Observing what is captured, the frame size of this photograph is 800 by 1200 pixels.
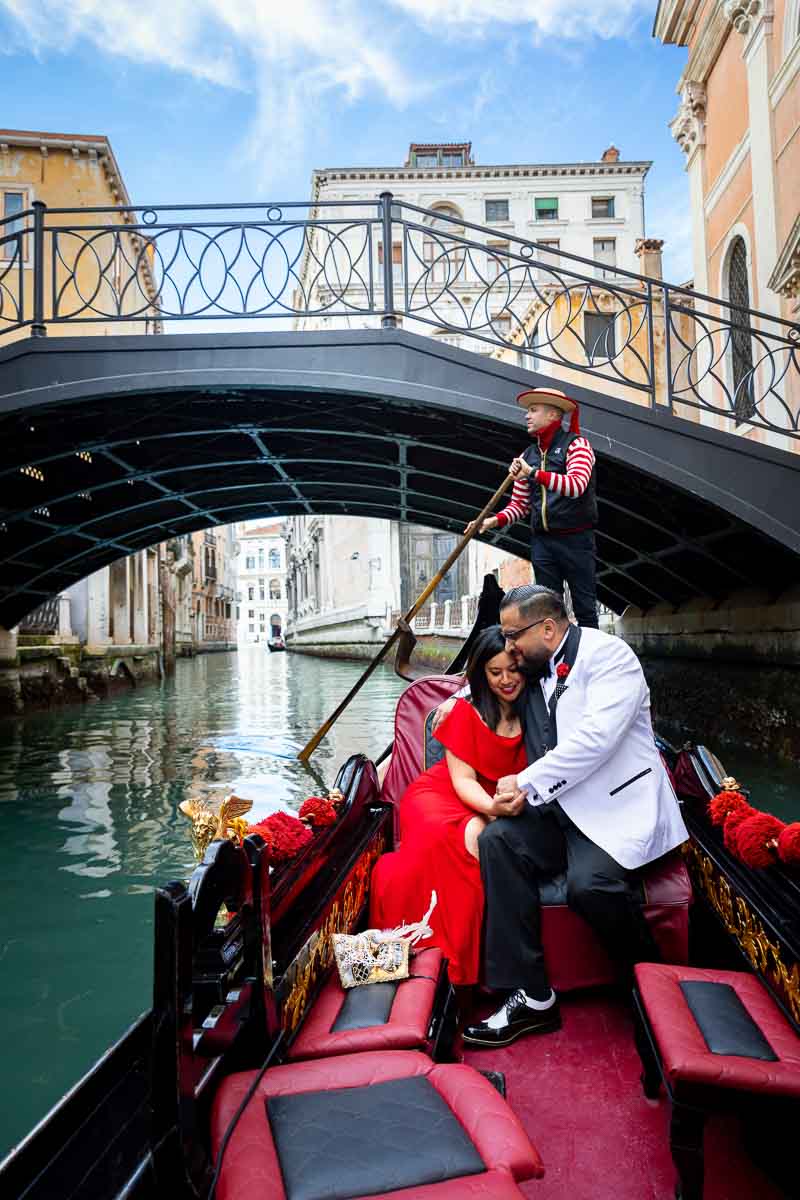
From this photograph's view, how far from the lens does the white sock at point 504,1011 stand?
2.25 metres

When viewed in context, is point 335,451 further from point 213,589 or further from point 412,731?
point 213,589

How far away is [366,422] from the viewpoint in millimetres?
7137

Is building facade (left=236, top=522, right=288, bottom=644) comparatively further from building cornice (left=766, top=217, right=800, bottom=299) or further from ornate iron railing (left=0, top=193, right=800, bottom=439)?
building cornice (left=766, top=217, right=800, bottom=299)

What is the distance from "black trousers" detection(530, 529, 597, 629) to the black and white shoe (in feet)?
6.91

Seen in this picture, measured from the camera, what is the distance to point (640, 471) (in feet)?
18.0

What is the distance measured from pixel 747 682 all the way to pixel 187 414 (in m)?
5.29

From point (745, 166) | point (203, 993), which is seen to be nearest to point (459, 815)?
point (203, 993)

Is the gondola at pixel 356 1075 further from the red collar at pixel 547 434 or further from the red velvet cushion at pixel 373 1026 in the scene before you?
the red collar at pixel 547 434

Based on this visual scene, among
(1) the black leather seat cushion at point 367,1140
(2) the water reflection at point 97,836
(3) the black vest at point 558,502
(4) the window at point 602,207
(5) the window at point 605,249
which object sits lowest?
(2) the water reflection at point 97,836

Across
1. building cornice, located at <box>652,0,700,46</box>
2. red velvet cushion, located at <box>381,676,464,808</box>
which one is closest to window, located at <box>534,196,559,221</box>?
building cornice, located at <box>652,0,700,46</box>

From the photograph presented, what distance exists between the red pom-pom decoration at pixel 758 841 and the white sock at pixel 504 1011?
2.01ft

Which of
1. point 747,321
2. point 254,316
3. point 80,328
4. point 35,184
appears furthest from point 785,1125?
point 35,184

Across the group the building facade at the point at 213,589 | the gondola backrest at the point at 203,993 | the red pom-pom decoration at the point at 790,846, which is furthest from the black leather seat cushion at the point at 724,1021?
the building facade at the point at 213,589

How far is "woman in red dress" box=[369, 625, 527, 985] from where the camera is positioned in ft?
7.81
